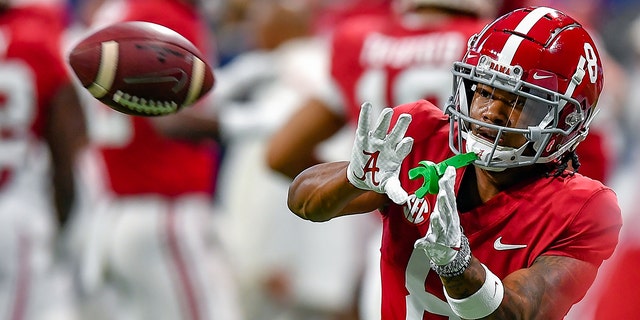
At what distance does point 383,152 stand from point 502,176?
0.31m

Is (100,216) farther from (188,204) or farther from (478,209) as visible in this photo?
(478,209)

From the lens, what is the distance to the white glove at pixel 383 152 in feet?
7.54

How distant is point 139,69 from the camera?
9.25ft

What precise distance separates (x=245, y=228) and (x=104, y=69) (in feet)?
11.4

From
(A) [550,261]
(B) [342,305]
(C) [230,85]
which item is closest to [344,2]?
(C) [230,85]

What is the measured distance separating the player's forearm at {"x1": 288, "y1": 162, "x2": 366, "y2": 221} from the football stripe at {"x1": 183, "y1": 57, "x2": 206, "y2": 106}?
40 cm

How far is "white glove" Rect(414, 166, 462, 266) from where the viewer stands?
2.13 meters

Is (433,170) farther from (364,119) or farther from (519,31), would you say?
(519,31)

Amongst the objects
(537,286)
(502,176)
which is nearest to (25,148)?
(502,176)

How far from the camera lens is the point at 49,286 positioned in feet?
16.4

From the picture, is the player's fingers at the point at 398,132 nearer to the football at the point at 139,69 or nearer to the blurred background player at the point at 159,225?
the football at the point at 139,69

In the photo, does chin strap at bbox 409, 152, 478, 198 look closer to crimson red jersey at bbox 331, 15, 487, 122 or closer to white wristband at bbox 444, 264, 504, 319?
white wristband at bbox 444, 264, 504, 319

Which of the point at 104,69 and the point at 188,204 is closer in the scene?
the point at 104,69

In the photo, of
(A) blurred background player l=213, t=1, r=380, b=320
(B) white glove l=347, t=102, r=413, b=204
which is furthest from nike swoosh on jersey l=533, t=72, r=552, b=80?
(A) blurred background player l=213, t=1, r=380, b=320
